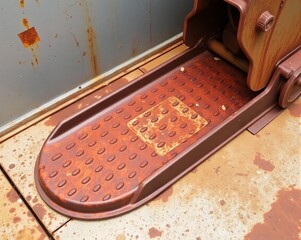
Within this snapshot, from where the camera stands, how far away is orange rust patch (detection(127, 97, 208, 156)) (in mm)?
1317

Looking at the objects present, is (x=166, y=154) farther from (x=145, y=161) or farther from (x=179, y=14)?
(x=179, y=14)

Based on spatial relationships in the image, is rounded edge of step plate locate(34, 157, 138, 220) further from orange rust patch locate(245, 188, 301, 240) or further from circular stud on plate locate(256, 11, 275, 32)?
circular stud on plate locate(256, 11, 275, 32)

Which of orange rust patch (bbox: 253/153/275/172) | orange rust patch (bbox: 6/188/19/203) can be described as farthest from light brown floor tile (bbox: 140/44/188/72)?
orange rust patch (bbox: 6/188/19/203)

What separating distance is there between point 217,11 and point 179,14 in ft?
0.64

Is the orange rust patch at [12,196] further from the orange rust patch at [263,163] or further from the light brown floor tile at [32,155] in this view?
the orange rust patch at [263,163]

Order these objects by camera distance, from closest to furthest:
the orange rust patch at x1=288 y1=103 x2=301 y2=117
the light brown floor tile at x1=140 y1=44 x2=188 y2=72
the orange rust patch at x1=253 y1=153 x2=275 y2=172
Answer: the orange rust patch at x1=253 y1=153 x2=275 y2=172 < the orange rust patch at x1=288 y1=103 x2=301 y2=117 < the light brown floor tile at x1=140 y1=44 x2=188 y2=72

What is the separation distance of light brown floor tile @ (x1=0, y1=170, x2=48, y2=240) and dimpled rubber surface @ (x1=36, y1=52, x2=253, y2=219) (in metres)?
0.08

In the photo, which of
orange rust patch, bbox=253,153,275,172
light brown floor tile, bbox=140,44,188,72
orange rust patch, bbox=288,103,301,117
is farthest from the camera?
light brown floor tile, bbox=140,44,188,72

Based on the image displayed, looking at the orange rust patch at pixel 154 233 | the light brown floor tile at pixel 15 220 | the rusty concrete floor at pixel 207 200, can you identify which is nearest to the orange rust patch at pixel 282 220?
the rusty concrete floor at pixel 207 200

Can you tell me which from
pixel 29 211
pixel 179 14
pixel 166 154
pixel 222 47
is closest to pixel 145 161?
pixel 166 154

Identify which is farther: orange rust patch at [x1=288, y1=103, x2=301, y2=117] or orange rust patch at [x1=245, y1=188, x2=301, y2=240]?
orange rust patch at [x1=288, y1=103, x2=301, y2=117]

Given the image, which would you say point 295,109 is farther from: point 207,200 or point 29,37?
point 29,37

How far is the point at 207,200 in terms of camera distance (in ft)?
3.91

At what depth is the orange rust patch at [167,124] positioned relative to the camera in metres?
1.32
